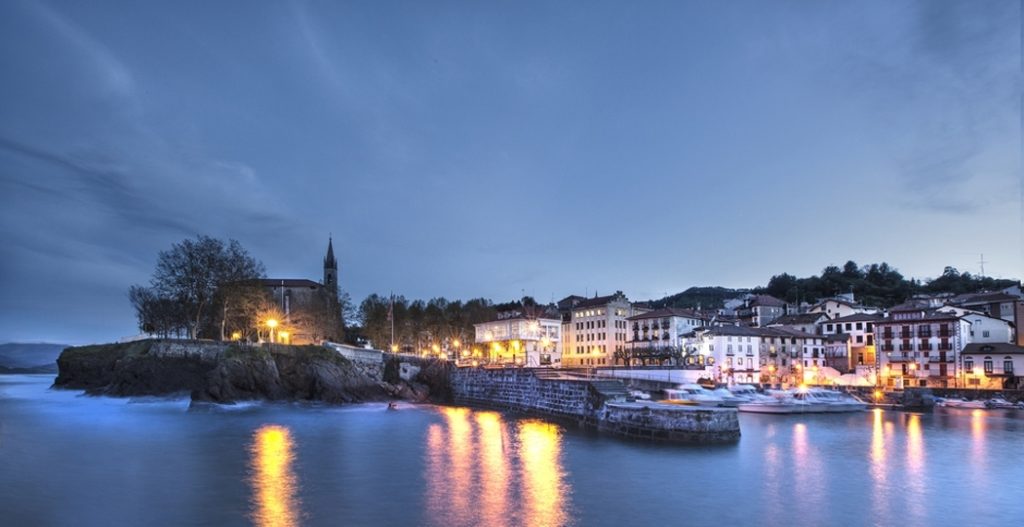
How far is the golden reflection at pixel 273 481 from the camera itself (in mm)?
21203

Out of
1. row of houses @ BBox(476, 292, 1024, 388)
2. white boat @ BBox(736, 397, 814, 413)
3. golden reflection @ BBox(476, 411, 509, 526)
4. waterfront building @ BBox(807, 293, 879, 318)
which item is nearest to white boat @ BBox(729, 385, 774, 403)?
white boat @ BBox(736, 397, 814, 413)

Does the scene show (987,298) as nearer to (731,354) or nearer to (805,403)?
(731,354)

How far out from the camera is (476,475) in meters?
→ 28.8

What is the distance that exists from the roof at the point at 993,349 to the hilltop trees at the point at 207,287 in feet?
289

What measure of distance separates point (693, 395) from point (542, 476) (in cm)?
3901

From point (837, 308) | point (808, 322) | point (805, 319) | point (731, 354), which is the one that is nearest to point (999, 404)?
point (731, 354)

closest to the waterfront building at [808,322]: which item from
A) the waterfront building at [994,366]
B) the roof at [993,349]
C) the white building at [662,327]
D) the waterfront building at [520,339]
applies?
the white building at [662,327]

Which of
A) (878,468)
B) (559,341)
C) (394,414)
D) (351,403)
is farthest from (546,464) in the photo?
(559,341)

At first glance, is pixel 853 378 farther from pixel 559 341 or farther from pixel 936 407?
pixel 559 341

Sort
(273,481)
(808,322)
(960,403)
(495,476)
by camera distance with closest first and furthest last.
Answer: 1. (273,481)
2. (495,476)
3. (960,403)
4. (808,322)

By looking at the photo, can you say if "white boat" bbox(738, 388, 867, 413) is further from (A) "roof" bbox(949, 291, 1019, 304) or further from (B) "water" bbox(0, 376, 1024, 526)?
(A) "roof" bbox(949, 291, 1019, 304)

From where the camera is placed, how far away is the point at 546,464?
31.3 metres

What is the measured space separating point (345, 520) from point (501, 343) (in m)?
93.2

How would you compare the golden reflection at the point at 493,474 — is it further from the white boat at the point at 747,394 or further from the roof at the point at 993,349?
the roof at the point at 993,349
